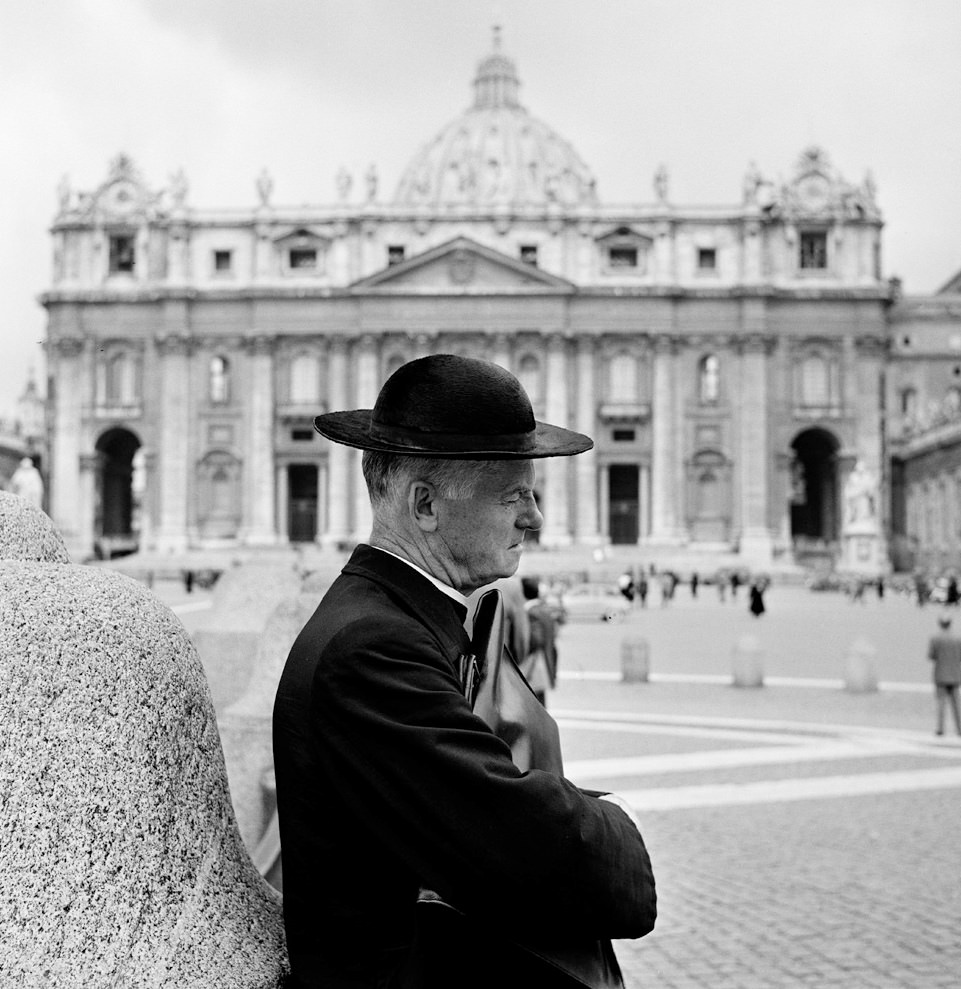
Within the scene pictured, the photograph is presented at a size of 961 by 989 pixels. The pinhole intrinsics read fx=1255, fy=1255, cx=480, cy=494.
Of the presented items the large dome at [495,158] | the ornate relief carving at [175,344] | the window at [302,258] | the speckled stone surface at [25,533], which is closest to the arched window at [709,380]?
the window at [302,258]

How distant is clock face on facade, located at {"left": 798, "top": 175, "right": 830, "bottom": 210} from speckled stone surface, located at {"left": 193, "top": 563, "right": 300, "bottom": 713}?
5900cm

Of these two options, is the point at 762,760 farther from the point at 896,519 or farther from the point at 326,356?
the point at 896,519

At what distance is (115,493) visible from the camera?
225 feet

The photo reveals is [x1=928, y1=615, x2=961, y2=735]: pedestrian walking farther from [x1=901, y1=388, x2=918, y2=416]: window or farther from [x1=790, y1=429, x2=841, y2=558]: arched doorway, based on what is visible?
[x1=901, y1=388, x2=918, y2=416]: window

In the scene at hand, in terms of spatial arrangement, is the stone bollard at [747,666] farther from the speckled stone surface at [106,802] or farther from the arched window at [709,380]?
the arched window at [709,380]

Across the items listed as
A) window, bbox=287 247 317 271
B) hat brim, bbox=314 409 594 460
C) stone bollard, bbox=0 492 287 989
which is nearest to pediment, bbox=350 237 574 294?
window, bbox=287 247 317 271

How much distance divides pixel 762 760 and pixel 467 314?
52162 millimetres

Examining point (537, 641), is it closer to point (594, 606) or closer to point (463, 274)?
point (594, 606)

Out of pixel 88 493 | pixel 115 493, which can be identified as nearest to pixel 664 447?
pixel 88 493

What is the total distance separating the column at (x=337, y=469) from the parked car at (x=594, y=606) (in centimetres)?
2168

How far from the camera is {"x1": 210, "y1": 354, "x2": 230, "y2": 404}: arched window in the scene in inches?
2518

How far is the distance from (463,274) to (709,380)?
13.4 meters

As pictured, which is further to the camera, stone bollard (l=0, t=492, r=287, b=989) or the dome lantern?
the dome lantern


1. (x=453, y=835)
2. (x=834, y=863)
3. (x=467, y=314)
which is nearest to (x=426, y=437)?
(x=453, y=835)
